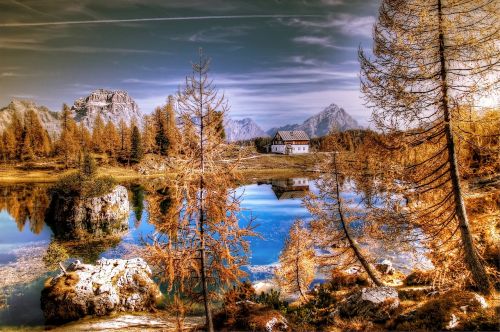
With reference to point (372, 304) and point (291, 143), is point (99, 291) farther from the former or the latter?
point (291, 143)

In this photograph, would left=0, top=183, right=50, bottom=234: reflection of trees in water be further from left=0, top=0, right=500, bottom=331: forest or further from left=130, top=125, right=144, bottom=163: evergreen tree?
left=0, top=0, right=500, bottom=331: forest

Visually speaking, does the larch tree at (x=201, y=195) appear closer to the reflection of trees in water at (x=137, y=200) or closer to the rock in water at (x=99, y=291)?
the rock in water at (x=99, y=291)

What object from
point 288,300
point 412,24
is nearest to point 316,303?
point 288,300

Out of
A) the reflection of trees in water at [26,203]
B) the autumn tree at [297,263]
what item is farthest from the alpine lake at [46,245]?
the autumn tree at [297,263]

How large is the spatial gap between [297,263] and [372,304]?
4.83 meters

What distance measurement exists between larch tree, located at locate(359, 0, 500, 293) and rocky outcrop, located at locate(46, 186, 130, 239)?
93.1ft

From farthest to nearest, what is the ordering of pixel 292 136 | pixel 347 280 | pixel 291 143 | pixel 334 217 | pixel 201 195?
1. pixel 292 136
2. pixel 291 143
3. pixel 347 280
4. pixel 334 217
5. pixel 201 195

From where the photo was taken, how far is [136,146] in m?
80.0

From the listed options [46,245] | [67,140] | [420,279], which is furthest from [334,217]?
[67,140]

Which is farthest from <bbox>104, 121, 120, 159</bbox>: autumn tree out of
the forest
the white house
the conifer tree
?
the forest

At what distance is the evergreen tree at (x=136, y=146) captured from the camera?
7944cm

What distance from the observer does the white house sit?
10438 centimetres

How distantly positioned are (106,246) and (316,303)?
762 inches

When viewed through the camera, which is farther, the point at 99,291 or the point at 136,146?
the point at 136,146
